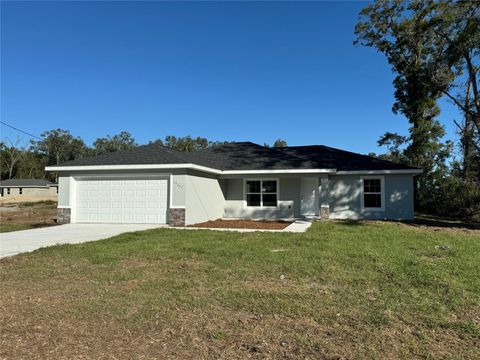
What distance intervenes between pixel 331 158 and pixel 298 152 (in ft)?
7.93

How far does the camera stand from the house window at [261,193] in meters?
19.0

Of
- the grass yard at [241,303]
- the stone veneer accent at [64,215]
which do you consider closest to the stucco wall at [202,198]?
the stone veneer accent at [64,215]

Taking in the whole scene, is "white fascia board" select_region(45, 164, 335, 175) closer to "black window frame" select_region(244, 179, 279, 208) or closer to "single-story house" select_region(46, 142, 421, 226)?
"single-story house" select_region(46, 142, 421, 226)

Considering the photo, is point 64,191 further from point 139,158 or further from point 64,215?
point 139,158

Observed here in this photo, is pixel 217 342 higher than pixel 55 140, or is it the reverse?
pixel 55 140

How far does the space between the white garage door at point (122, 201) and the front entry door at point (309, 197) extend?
7.00 meters

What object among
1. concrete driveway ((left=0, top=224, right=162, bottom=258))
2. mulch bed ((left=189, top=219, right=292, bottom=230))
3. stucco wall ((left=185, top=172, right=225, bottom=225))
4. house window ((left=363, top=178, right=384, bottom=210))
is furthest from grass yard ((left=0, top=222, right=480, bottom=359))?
house window ((left=363, top=178, right=384, bottom=210))

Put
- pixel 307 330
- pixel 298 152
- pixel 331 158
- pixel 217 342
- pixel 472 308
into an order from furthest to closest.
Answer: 1. pixel 298 152
2. pixel 331 158
3. pixel 472 308
4. pixel 307 330
5. pixel 217 342

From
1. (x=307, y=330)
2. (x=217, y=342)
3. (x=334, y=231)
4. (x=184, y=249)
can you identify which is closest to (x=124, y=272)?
(x=184, y=249)

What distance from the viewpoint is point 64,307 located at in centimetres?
506

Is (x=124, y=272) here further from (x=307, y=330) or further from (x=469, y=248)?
(x=469, y=248)

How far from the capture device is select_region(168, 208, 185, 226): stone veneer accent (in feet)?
49.1

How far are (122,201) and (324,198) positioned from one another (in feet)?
29.4

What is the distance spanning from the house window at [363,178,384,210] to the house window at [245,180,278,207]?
433 cm
